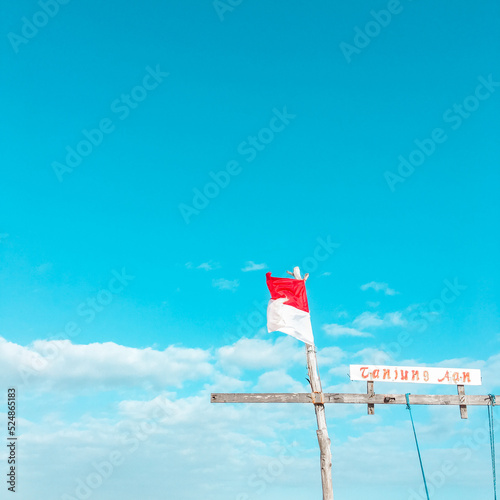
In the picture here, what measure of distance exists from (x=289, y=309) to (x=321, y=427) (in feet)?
10.6

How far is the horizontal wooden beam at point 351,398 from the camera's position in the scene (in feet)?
44.0

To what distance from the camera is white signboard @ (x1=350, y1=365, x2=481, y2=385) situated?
14031 millimetres

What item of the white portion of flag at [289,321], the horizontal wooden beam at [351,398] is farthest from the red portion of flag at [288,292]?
the horizontal wooden beam at [351,398]

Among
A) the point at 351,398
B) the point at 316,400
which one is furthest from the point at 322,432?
the point at 351,398

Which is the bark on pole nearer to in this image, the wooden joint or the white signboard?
the wooden joint

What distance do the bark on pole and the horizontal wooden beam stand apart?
0.28 meters

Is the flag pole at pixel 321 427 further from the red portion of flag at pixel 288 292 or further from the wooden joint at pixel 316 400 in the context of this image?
the red portion of flag at pixel 288 292

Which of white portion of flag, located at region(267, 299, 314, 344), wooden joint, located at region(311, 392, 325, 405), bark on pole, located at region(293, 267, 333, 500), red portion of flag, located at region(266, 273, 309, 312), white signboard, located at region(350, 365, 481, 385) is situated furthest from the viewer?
red portion of flag, located at region(266, 273, 309, 312)

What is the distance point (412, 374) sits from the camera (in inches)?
559

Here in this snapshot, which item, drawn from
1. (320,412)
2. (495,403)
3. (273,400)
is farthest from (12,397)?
(495,403)

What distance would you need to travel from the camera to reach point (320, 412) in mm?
13383

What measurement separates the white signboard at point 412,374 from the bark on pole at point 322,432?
41.9 inches

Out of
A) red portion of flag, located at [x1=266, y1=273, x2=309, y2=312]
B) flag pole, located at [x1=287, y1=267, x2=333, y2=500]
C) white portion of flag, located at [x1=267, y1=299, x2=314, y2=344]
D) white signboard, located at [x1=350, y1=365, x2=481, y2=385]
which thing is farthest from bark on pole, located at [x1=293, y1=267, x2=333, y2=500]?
red portion of flag, located at [x1=266, y1=273, x2=309, y2=312]

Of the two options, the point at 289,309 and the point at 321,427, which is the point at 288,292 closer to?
the point at 289,309
